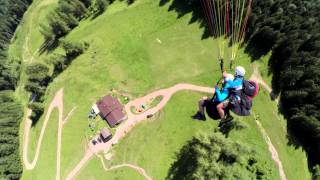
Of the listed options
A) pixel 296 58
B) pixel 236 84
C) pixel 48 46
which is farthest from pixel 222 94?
pixel 48 46

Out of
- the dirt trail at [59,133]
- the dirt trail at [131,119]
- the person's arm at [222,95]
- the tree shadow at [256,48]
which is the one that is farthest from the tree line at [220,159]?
the dirt trail at [59,133]

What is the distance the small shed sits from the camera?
51106 millimetres

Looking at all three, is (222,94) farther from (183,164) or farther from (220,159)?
(183,164)

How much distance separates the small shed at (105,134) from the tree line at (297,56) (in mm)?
29281

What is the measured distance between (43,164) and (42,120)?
8.93 m

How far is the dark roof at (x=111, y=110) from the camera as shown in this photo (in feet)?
170

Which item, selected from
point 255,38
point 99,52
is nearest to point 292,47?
point 255,38

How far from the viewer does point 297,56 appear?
147 ft

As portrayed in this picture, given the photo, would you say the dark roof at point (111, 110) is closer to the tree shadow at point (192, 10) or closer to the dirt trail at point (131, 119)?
the dirt trail at point (131, 119)

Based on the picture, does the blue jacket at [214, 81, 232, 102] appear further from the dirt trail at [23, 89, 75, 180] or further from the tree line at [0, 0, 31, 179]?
A: the tree line at [0, 0, 31, 179]

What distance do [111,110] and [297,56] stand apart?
31777 mm

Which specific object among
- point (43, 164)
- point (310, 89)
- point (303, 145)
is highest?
point (310, 89)

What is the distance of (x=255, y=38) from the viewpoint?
49.5 m

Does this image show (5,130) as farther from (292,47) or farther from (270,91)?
(292,47)
